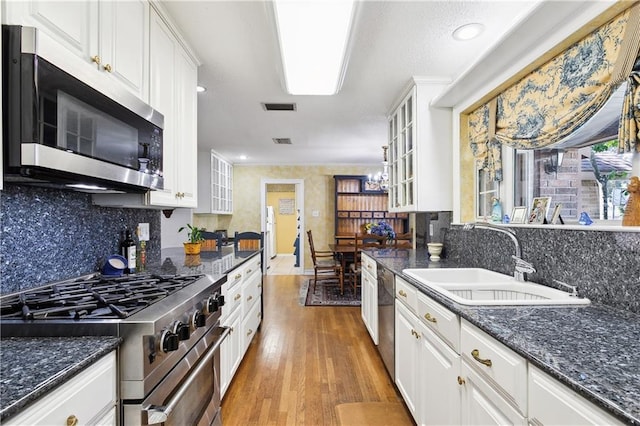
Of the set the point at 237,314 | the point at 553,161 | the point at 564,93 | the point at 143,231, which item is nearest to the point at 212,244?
the point at 143,231

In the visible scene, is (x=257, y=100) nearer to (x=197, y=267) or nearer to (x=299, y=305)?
(x=197, y=267)

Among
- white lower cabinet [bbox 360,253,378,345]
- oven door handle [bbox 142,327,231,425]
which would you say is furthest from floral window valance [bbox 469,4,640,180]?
oven door handle [bbox 142,327,231,425]

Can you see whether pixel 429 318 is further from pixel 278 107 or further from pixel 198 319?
pixel 278 107

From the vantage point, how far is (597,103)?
1.38 meters

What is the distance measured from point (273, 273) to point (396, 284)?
5.11 metres

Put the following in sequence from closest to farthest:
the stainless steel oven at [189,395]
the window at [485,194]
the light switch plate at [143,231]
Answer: the stainless steel oven at [189,395]
the light switch plate at [143,231]
the window at [485,194]

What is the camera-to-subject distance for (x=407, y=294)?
1916mm

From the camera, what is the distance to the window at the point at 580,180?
1.49 metres

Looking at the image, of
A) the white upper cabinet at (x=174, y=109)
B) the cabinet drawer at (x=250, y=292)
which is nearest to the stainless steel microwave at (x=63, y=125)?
the white upper cabinet at (x=174, y=109)

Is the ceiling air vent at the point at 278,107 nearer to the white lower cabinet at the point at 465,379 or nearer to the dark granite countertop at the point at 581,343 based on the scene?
the white lower cabinet at the point at 465,379

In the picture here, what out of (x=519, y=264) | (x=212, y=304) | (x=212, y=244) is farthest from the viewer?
(x=212, y=244)

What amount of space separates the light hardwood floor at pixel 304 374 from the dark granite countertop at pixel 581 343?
1.25 meters

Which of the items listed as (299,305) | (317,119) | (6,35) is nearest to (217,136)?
(317,119)

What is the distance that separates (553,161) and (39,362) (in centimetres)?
241
